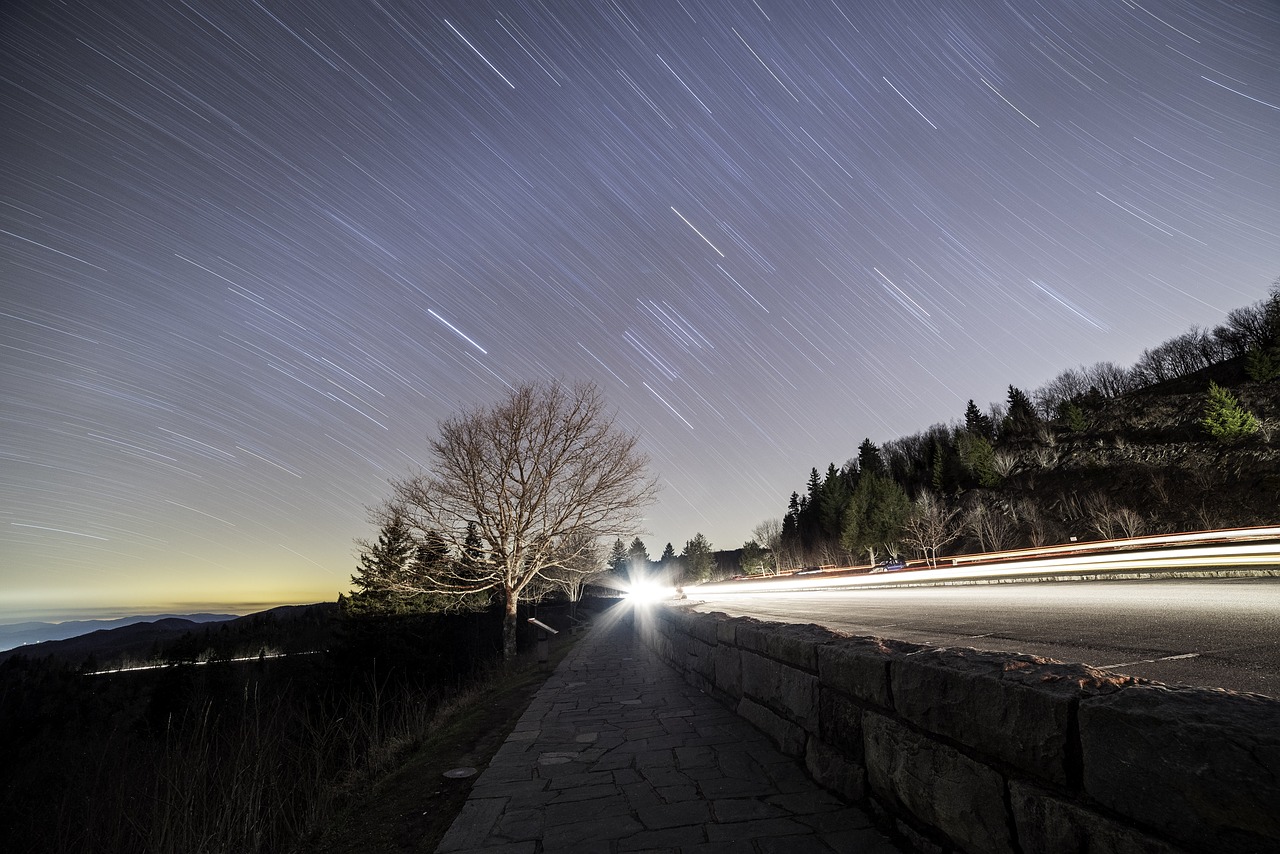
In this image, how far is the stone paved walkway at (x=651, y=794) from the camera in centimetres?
313

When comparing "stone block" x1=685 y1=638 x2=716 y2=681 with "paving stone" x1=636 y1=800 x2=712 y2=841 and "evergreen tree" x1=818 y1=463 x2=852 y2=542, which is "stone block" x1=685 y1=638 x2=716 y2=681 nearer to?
"paving stone" x1=636 y1=800 x2=712 y2=841

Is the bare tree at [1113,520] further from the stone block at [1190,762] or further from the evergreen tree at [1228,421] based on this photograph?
the stone block at [1190,762]

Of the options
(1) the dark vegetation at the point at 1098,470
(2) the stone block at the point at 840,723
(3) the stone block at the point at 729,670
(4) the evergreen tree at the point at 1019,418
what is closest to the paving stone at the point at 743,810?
→ (2) the stone block at the point at 840,723

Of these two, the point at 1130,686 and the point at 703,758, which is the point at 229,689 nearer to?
the point at 703,758

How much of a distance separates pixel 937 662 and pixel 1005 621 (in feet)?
17.3

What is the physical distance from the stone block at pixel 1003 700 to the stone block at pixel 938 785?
0.33ft

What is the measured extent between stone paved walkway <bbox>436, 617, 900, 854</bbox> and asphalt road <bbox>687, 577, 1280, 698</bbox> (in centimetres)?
163

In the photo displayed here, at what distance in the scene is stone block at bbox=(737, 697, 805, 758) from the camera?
4223 millimetres

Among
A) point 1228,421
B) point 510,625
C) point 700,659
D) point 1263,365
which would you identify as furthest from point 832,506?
point 700,659

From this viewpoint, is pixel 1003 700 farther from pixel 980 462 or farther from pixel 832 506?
pixel 832 506

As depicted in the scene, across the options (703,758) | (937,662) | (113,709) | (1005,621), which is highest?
(937,662)

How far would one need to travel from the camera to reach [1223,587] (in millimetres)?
9188

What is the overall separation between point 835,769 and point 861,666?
89 cm

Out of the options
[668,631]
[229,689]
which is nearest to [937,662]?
[668,631]
